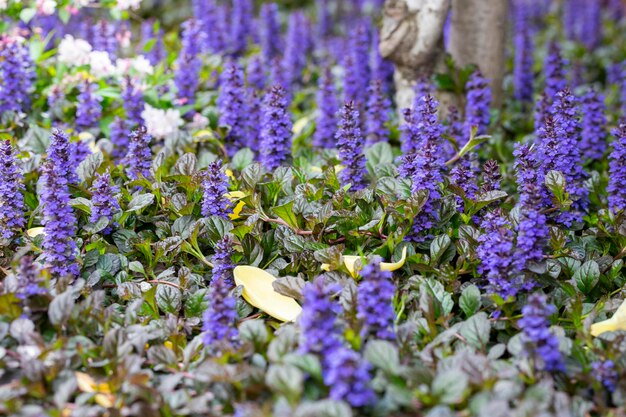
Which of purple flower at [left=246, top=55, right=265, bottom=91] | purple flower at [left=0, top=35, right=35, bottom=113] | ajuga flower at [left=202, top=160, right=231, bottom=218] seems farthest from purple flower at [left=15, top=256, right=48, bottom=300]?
purple flower at [left=246, top=55, right=265, bottom=91]

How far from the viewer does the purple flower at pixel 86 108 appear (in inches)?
185

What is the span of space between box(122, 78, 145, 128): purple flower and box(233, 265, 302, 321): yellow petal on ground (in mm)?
1910

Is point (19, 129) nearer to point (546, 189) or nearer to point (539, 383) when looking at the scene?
point (546, 189)

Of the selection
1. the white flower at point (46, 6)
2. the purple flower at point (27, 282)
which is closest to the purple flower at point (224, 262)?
the purple flower at point (27, 282)

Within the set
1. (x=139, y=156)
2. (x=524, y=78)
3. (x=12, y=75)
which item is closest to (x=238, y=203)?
(x=139, y=156)

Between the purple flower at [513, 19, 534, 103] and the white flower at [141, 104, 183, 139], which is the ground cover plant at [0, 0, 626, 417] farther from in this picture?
the purple flower at [513, 19, 534, 103]

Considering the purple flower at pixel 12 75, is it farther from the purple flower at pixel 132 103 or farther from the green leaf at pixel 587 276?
the green leaf at pixel 587 276

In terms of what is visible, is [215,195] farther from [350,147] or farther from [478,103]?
[478,103]

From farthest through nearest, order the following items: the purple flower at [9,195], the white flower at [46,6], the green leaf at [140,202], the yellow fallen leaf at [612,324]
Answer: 1. the white flower at [46,6]
2. the green leaf at [140,202]
3. the purple flower at [9,195]
4. the yellow fallen leaf at [612,324]

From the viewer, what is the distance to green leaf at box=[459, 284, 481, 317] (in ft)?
9.80

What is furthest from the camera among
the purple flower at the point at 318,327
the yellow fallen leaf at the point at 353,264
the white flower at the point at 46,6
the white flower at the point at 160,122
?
the white flower at the point at 46,6

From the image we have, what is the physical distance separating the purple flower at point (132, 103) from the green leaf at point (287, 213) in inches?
68.0

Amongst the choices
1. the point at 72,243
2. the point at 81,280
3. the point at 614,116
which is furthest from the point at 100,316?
the point at 614,116

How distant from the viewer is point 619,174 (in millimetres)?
3557
